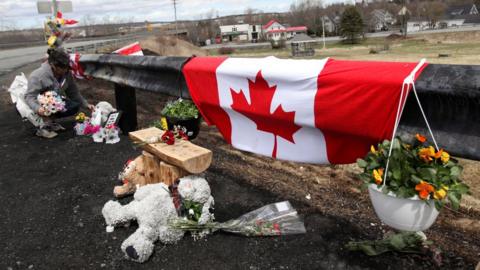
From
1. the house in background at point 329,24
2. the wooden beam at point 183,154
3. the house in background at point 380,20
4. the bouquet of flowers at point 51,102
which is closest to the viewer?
the wooden beam at point 183,154

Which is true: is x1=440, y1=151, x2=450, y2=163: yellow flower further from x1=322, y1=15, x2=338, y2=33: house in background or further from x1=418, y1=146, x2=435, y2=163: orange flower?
x1=322, y1=15, x2=338, y2=33: house in background

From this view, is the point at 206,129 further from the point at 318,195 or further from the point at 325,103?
the point at 325,103

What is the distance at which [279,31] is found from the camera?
125m

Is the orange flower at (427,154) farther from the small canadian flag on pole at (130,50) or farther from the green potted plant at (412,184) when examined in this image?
the small canadian flag on pole at (130,50)

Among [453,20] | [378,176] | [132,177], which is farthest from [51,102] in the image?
[453,20]

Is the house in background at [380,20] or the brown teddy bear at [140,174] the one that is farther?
the house in background at [380,20]

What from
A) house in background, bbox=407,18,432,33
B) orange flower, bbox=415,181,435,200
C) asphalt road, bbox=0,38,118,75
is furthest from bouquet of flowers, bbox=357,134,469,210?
house in background, bbox=407,18,432,33

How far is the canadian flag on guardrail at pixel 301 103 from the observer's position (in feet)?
9.22

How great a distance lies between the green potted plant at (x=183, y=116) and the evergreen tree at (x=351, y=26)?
97.7 m

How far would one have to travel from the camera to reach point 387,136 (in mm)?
2773

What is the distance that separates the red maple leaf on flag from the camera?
3590 millimetres

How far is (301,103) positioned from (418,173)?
1.26 metres

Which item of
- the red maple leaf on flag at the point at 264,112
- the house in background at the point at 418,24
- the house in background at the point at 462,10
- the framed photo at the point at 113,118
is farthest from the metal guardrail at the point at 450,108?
the house in background at the point at 462,10

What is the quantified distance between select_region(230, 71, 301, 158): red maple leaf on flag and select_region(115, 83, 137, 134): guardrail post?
2.68 m
